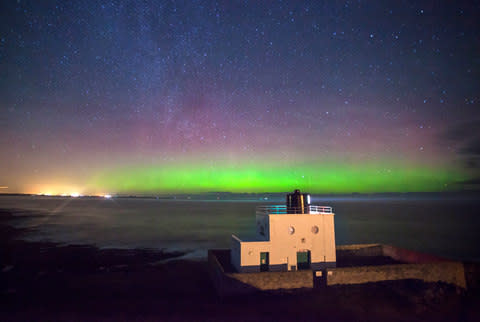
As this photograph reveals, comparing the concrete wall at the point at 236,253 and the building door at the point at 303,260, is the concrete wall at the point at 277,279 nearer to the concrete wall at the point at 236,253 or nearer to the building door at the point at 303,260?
the concrete wall at the point at 236,253

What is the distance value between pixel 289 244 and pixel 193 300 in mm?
6347

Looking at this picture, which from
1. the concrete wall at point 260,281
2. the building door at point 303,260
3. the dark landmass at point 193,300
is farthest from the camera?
the building door at point 303,260

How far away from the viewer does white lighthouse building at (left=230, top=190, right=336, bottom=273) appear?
16.0 metres

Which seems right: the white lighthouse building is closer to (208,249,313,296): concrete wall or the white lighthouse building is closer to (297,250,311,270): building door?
(297,250,311,270): building door

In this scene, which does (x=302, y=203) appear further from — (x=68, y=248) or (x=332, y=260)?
(x=68, y=248)

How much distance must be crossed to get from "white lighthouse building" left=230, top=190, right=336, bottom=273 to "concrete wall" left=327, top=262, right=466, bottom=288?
0.94m

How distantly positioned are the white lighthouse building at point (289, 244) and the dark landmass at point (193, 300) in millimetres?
1600

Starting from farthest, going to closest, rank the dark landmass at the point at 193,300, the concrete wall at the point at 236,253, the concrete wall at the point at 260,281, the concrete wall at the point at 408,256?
the concrete wall at the point at 408,256
the concrete wall at the point at 236,253
the concrete wall at the point at 260,281
the dark landmass at the point at 193,300

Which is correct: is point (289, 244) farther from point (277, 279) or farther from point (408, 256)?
point (408, 256)

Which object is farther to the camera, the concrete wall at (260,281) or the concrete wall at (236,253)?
the concrete wall at (236,253)

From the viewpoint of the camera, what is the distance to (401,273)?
16.7 metres

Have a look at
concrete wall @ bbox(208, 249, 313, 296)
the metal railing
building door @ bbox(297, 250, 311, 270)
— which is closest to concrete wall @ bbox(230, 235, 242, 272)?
concrete wall @ bbox(208, 249, 313, 296)

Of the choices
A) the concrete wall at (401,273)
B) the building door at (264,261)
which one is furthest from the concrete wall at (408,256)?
the building door at (264,261)

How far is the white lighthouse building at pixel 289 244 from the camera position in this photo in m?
16.0
